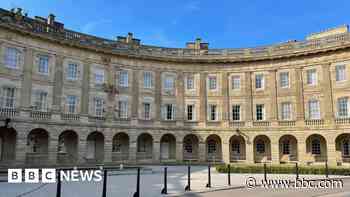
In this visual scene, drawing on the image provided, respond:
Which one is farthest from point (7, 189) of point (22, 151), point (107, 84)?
point (107, 84)

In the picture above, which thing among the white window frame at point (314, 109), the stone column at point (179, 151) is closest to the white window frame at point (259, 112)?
the white window frame at point (314, 109)

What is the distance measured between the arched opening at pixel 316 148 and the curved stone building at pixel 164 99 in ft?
0.34

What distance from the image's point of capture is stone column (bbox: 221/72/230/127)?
112 feet

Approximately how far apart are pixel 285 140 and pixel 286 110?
3354mm

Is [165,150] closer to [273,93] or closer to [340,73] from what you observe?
[273,93]

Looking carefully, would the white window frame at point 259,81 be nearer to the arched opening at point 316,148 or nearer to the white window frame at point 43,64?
the arched opening at point 316,148

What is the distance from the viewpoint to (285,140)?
109 ft

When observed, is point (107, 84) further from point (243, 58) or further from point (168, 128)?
point (243, 58)

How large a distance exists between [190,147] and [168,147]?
2.65 meters

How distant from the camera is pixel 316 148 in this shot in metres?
31.7

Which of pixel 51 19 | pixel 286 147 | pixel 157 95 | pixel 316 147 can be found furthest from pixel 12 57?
pixel 316 147

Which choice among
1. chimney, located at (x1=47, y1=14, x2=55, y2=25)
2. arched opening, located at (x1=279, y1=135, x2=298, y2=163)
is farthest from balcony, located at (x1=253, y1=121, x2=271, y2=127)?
chimney, located at (x1=47, y1=14, x2=55, y2=25)

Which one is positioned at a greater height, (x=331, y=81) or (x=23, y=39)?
(x=23, y=39)

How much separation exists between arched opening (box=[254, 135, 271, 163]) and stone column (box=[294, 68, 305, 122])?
4.39 metres
